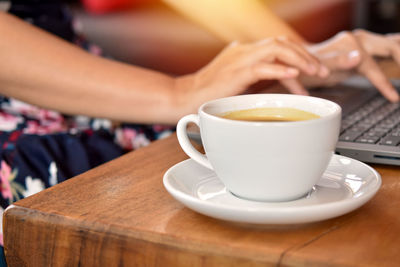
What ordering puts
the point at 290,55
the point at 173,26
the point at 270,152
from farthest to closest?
the point at 173,26 < the point at 290,55 < the point at 270,152

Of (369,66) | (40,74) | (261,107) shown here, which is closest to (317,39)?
(369,66)

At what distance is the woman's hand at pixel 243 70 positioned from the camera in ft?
2.65

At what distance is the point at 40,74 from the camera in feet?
2.76

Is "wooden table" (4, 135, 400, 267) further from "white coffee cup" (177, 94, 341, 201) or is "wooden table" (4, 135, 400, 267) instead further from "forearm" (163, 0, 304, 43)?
"forearm" (163, 0, 304, 43)

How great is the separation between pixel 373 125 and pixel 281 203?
0.90 feet

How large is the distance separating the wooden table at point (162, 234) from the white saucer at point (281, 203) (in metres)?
0.02

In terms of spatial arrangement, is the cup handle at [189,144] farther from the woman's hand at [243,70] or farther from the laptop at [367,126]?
the woman's hand at [243,70]

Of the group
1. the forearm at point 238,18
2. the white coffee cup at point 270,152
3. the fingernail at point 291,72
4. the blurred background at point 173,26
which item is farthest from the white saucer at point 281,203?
the blurred background at point 173,26

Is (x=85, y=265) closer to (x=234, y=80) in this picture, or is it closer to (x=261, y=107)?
(x=261, y=107)

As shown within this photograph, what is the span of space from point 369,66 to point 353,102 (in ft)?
0.40

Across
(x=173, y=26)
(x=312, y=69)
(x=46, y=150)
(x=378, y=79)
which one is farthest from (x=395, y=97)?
(x=173, y=26)

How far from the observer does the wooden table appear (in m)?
0.41

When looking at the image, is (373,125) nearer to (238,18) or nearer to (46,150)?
(46,150)

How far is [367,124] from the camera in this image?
0.69 m
